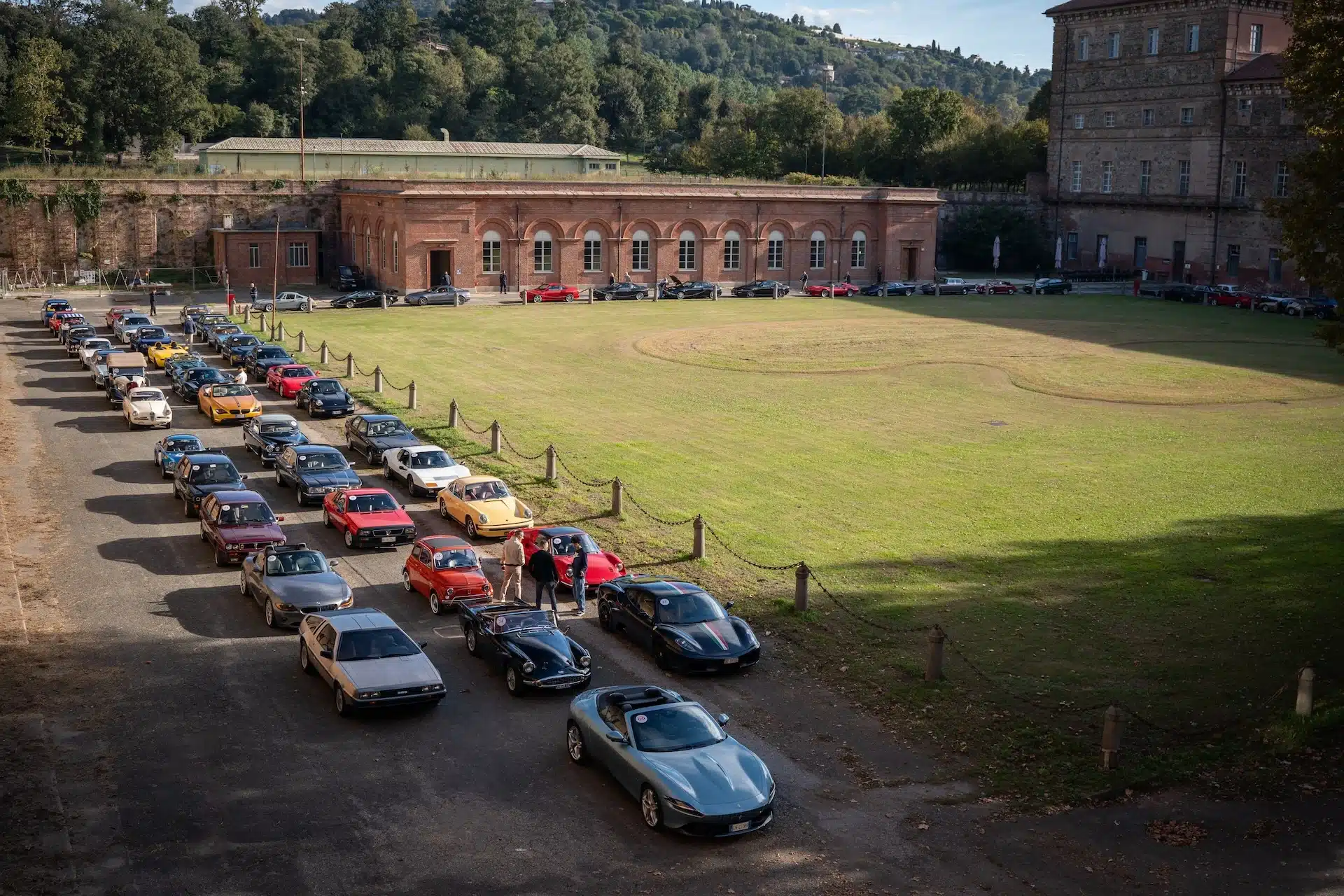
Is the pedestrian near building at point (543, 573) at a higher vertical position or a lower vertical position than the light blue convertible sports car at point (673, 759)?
higher

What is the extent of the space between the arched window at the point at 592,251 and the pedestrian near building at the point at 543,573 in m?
→ 55.7

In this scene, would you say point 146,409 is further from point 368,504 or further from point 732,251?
point 732,251

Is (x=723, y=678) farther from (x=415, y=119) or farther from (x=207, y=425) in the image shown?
(x=415, y=119)

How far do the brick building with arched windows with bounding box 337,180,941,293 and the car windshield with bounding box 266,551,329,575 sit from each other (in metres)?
48.8

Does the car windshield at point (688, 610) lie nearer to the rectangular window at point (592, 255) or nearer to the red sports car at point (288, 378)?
the red sports car at point (288, 378)

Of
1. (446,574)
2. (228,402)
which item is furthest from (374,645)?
(228,402)

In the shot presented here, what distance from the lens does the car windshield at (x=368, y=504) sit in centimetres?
2814

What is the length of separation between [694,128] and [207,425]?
10910cm

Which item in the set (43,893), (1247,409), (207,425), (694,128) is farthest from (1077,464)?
(694,128)

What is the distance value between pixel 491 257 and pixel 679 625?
55897mm

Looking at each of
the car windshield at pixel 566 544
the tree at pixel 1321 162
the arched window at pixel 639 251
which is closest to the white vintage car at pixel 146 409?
the car windshield at pixel 566 544

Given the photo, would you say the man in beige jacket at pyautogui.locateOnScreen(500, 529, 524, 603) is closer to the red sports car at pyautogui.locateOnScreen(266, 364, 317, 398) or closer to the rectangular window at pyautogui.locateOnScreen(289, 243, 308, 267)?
the red sports car at pyautogui.locateOnScreen(266, 364, 317, 398)

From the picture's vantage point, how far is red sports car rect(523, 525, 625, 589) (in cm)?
2506

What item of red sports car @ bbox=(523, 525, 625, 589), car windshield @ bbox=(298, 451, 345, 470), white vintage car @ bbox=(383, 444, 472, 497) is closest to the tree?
red sports car @ bbox=(523, 525, 625, 589)
